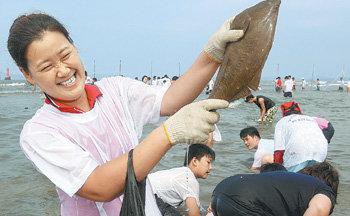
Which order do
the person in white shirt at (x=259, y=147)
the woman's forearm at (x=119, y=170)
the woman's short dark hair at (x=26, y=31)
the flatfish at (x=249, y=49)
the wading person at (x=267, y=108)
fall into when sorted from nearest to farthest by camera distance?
the woman's forearm at (x=119, y=170), the woman's short dark hair at (x=26, y=31), the flatfish at (x=249, y=49), the person in white shirt at (x=259, y=147), the wading person at (x=267, y=108)

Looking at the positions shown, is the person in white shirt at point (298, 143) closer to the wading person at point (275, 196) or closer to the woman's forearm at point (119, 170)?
the wading person at point (275, 196)

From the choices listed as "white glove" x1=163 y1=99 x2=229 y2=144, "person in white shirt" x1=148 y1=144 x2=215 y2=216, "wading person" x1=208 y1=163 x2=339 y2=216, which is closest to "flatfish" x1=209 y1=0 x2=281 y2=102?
"white glove" x1=163 y1=99 x2=229 y2=144

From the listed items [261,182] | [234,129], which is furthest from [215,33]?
[234,129]

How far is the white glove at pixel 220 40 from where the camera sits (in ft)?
6.45

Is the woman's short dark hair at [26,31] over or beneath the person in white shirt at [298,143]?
over

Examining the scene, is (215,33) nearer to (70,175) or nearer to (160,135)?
(160,135)

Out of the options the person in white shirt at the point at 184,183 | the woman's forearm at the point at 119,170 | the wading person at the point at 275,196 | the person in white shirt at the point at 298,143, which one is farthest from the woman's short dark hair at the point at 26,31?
the person in white shirt at the point at 298,143

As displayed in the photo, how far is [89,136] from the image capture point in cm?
181

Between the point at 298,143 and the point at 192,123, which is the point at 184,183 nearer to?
the point at 298,143

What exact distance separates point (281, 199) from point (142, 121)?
6.30ft

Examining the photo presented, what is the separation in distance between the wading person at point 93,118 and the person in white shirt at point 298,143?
145 inches

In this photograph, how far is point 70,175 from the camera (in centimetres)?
158

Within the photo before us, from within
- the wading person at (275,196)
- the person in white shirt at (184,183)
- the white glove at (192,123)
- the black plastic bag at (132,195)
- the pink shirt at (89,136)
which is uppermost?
the white glove at (192,123)

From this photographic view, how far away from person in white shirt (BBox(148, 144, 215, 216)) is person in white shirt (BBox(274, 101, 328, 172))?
1.40 m
